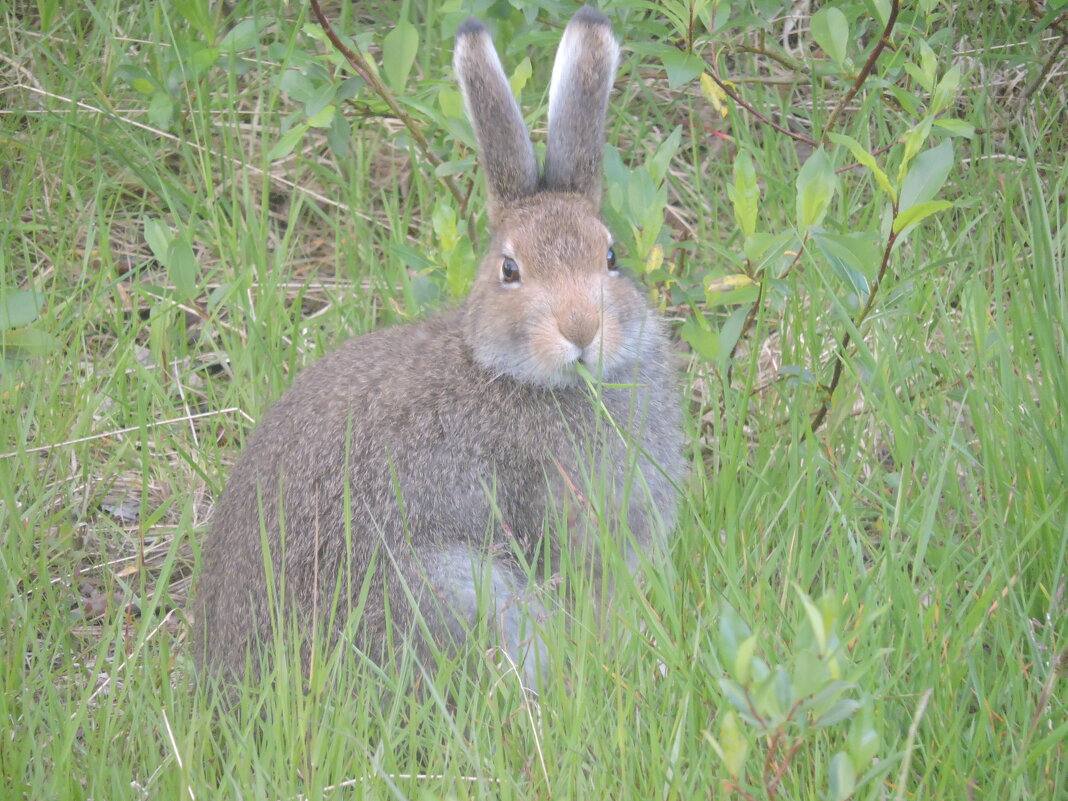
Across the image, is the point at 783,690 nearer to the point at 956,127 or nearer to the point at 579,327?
the point at 579,327

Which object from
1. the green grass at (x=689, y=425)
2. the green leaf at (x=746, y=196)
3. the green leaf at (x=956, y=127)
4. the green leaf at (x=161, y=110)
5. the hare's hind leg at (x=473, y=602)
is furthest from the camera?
the green leaf at (x=161, y=110)

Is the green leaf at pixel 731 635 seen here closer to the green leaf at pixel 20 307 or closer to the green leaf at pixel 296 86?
the green leaf at pixel 20 307

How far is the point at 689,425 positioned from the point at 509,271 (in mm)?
841

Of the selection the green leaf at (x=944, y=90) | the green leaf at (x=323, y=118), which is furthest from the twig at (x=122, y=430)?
the green leaf at (x=944, y=90)

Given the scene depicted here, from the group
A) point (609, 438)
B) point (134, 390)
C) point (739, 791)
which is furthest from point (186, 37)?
point (739, 791)

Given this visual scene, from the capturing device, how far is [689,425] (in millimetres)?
4324

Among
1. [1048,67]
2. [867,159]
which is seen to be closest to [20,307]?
[867,159]

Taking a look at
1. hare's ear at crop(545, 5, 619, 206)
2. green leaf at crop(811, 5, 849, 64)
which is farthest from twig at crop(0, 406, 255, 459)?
green leaf at crop(811, 5, 849, 64)

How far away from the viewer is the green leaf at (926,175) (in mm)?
3537

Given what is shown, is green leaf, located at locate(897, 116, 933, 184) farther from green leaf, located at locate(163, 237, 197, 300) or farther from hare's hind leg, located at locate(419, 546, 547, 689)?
green leaf, located at locate(163, 237, 197, 300)

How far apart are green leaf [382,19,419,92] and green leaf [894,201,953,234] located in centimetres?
166

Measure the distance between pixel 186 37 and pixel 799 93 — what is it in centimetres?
250

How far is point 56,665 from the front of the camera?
371 centimetres

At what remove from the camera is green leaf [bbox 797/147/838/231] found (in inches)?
141
